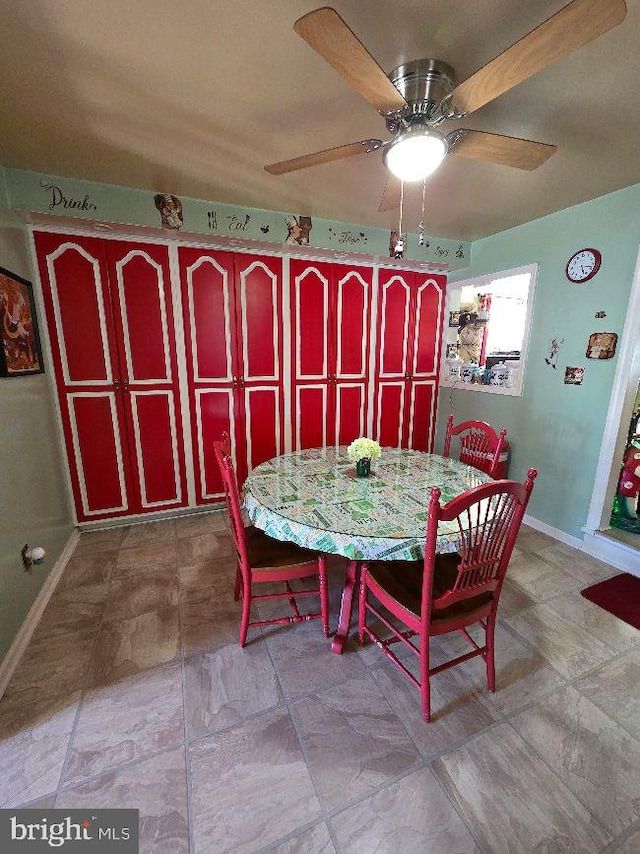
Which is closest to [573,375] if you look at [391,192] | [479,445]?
[479,445]

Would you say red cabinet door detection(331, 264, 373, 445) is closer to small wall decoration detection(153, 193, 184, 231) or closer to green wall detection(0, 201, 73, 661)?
small wall decoration detection(153, 193, 184, 231)

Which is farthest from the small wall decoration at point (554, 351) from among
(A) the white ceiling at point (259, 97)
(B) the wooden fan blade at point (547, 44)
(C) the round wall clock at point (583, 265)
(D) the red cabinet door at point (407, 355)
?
(B) the wooden fan blade at point (547, 44)

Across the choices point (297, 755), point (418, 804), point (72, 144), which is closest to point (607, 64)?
point (72, 144)

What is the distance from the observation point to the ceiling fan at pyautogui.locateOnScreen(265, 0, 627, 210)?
0.84m

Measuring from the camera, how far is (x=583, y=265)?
2467 mm

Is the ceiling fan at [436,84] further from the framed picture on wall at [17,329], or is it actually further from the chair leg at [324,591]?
the chair leg at [324,591]

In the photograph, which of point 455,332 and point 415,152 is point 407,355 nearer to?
point 455,332

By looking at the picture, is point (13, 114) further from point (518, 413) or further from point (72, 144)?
point (518, 413)

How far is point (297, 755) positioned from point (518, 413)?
290 cm

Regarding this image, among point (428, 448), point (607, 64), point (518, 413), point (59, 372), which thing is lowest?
point (428, 448)

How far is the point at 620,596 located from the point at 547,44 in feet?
8.70

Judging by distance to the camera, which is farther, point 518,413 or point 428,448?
point 428,448

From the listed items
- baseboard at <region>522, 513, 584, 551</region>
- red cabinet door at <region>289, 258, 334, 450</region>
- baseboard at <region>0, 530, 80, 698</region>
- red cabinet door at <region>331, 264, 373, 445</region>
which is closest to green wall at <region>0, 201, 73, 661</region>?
baseboard at <region>0, 530, 80, 698</region>

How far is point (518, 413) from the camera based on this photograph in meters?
3.02
